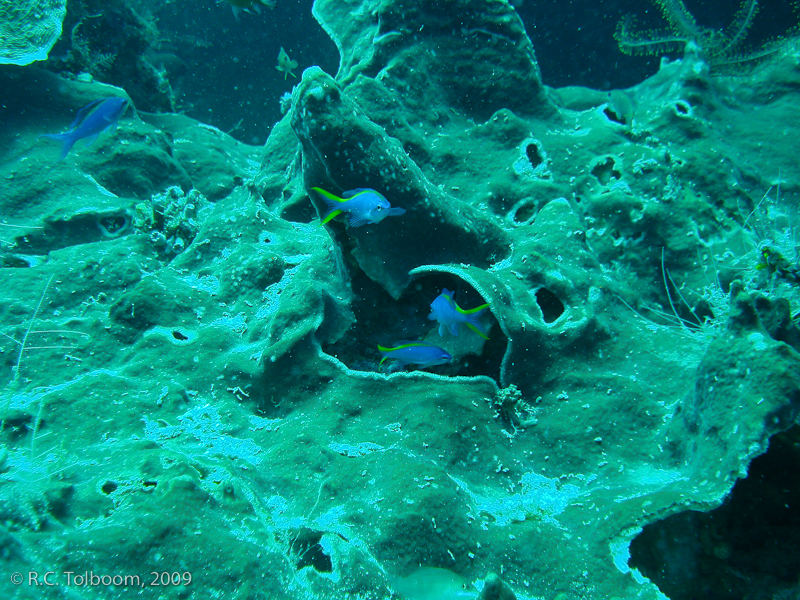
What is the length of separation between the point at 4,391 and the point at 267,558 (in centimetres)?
272

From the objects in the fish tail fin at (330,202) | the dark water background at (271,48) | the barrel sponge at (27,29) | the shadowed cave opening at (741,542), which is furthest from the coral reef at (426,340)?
the dark water background at (271,48)

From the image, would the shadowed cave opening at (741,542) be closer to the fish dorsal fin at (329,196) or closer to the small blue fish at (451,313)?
the small blue fish at (451,313)

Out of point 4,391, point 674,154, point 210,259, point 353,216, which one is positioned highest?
point 674,154

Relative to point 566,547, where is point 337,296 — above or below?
above

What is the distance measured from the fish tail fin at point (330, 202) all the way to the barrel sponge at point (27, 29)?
5608mm

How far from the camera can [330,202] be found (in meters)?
2.53

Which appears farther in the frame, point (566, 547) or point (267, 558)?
point (566, 547)

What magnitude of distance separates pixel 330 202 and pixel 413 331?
1366mm

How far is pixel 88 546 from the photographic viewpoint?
148cm

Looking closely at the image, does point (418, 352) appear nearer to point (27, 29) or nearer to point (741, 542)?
point (741, 542)

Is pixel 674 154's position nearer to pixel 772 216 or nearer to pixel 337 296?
pixel 772 216

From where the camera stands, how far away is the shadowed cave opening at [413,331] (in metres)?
2.96

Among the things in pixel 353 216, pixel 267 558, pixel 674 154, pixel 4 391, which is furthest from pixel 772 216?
pixel 4 391

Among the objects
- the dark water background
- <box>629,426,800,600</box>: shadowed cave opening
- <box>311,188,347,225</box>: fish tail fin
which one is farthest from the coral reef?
the dark water background
